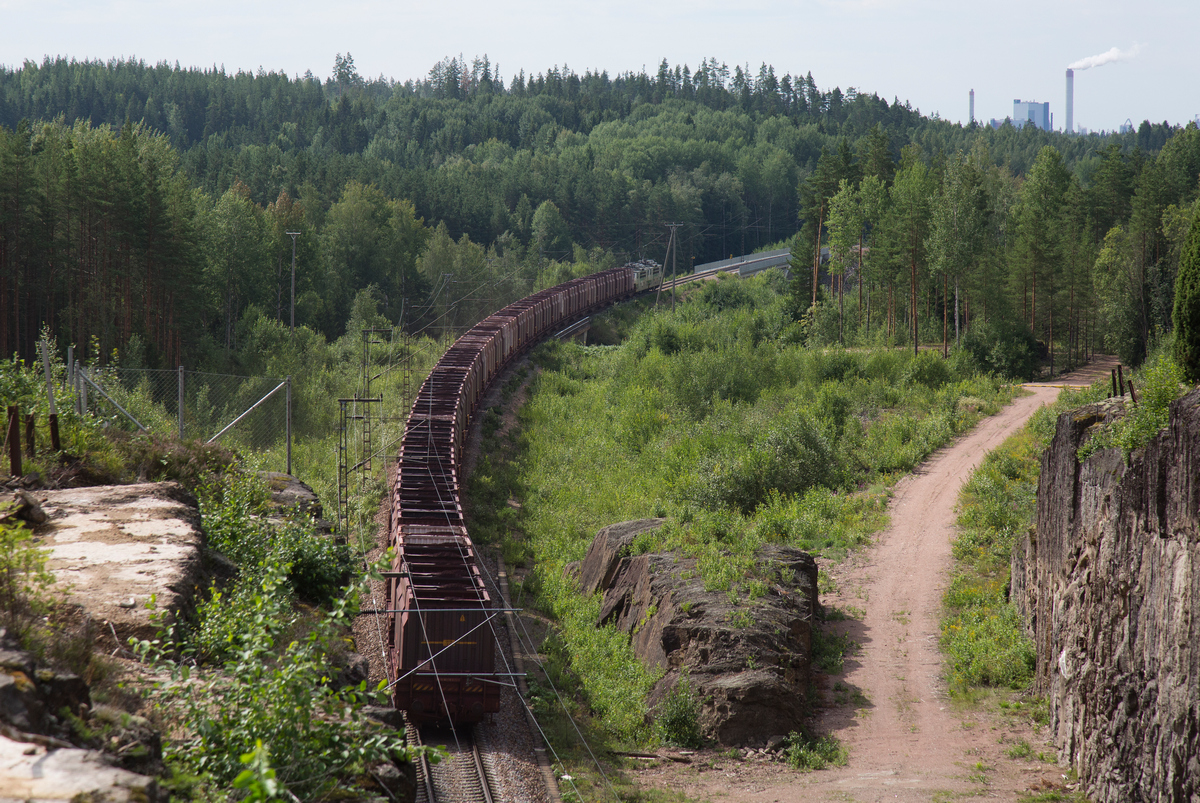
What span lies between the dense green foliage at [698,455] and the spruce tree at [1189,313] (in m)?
10.8

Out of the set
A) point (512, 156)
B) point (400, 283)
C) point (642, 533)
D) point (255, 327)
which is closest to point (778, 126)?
point (512, 156)

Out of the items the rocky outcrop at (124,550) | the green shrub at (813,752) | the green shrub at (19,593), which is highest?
the green shrub at (19,593)

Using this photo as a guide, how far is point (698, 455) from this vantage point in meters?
37.5

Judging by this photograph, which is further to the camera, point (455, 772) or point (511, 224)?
point (511, 224)

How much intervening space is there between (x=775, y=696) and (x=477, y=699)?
6.47 meters

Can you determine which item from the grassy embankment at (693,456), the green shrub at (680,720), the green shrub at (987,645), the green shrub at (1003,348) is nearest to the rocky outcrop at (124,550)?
the green shrub at (680,720)

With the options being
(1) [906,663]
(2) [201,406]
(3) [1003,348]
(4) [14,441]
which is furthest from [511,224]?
(4) [14,441]

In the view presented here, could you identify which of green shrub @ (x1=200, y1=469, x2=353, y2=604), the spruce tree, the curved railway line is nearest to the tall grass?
the spruce tree

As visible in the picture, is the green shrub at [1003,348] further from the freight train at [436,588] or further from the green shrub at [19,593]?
the green shrub at [19,593]

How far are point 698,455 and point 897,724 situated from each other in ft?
60.6

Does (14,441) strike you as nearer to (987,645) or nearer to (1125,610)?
(1125,610)

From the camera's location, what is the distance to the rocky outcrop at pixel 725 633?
19.5m

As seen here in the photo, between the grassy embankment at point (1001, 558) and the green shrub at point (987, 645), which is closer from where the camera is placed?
the grassy embankment at point (1001, 558)

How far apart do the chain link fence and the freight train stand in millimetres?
4111
